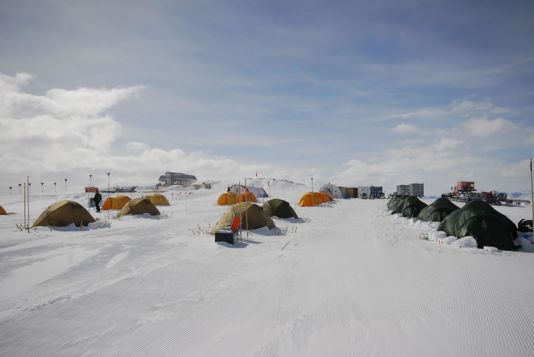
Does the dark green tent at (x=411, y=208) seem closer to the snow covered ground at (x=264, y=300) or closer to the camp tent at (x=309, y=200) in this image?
the camp tent at (x=309, y=200)

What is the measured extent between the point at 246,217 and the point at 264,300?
7.77 meters

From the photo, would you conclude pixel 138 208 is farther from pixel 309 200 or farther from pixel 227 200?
pixel 309 200

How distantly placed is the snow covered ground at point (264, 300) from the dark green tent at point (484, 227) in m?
0.63

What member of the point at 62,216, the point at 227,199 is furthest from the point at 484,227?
the point at 227,199

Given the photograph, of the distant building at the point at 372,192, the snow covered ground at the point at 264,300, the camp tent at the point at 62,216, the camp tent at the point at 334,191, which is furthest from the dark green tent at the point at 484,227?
the distant building at the point at 372,192

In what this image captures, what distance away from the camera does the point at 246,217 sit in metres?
14.0

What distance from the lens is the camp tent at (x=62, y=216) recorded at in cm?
1577

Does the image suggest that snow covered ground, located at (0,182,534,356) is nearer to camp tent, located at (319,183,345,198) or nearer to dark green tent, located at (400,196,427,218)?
dark green tent, located at (400,196,427,218)

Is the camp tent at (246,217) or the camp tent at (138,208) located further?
the camp tent at (138,208)

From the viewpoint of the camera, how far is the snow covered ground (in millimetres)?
4672

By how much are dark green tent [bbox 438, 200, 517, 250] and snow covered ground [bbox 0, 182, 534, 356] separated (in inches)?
24.7

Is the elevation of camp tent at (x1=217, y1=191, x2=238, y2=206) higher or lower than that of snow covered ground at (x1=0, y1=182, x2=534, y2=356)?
higher

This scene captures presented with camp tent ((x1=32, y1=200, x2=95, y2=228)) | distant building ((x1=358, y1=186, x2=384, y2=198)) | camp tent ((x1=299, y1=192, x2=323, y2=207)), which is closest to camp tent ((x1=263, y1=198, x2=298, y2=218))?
camp tent ((x1=32, y1=200, x2=95, y2=228))

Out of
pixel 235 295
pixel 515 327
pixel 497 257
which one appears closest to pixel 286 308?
pixel 235 295
